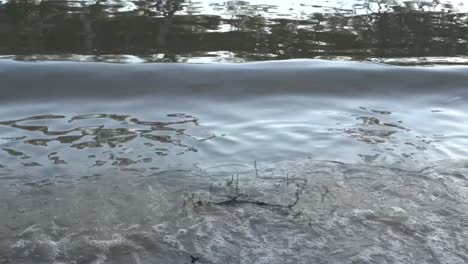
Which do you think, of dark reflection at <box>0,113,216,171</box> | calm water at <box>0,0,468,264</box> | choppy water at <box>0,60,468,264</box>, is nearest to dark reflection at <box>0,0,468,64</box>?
calm water at <box>0,0,468,264</box>

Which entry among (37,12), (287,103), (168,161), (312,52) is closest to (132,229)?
(168,161)

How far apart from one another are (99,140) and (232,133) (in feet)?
2.44

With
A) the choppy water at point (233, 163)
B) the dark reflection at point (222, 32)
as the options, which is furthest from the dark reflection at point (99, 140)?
the dark reflection at point (222, 32)

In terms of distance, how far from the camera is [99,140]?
346cm

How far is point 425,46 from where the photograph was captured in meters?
5.36

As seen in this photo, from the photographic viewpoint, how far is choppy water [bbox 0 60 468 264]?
251cm

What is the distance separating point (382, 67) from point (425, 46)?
0.76 m

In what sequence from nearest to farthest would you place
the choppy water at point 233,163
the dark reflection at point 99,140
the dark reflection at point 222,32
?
the choppy water at point 233,163 → the dark reflection at point 99,140 → the dark reflection at point 222,32

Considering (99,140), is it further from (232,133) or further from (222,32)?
(222,32)

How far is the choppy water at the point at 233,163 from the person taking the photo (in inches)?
98.7

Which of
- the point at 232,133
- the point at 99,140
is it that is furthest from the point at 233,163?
the point at 99,140

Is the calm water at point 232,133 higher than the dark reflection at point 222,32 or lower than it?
lower

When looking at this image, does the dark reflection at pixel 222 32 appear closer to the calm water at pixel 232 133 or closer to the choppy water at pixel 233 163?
the calm water at pixel 232 133

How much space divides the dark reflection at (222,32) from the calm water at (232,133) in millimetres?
20
